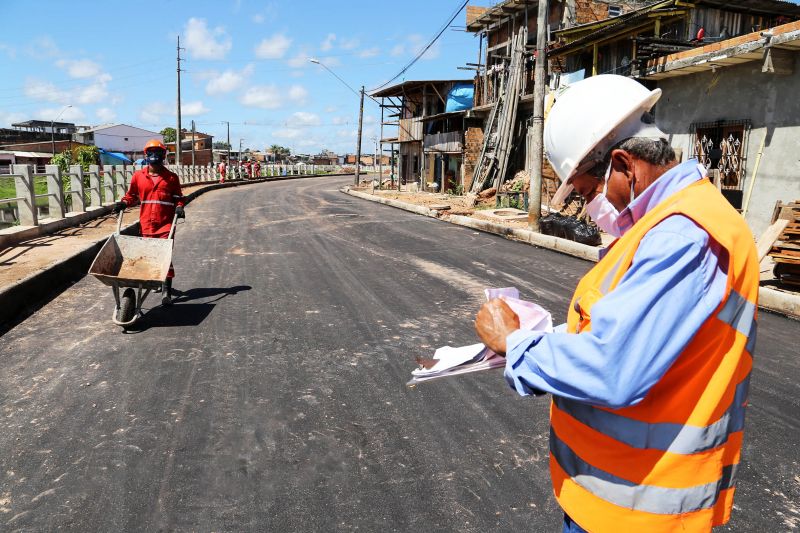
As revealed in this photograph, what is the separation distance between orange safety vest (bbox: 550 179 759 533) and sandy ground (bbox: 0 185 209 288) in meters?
6.97

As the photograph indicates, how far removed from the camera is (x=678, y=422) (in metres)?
1.30

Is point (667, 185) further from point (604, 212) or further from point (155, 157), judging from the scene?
point (155, 157)

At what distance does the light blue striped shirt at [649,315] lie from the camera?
1.17 m

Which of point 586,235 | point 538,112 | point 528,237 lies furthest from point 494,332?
point 538,112

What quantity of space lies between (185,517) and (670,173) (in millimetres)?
2505

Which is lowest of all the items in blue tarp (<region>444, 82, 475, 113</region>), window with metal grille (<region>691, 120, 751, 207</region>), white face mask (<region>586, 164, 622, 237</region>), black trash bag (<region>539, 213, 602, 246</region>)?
black trash bag (<region>539, 213, 602, 246</region>)

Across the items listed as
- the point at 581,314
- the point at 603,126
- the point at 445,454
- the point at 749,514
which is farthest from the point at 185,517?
the point at 749,514

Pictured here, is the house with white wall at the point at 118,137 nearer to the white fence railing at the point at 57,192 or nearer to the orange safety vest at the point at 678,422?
the white fence railing at the point at 57,192

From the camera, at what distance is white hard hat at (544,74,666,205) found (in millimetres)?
1544

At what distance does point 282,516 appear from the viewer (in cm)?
271

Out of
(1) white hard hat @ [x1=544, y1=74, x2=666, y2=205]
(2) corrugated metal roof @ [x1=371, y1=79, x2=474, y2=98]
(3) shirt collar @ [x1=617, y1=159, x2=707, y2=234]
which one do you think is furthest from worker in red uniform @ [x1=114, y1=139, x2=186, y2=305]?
(2) corrugated metal roof @ [x1=371, y1=79, x2=474, y2=98]

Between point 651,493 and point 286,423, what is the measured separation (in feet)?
8.78

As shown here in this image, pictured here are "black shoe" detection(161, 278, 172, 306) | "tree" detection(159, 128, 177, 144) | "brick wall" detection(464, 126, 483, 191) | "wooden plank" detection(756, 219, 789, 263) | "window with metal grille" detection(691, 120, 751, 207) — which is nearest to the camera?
"black shoe" detection(161, 278, 172, 306)

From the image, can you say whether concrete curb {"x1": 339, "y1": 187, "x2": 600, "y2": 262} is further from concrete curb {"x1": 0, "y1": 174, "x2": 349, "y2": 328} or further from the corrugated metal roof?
the corrugated metal roof
